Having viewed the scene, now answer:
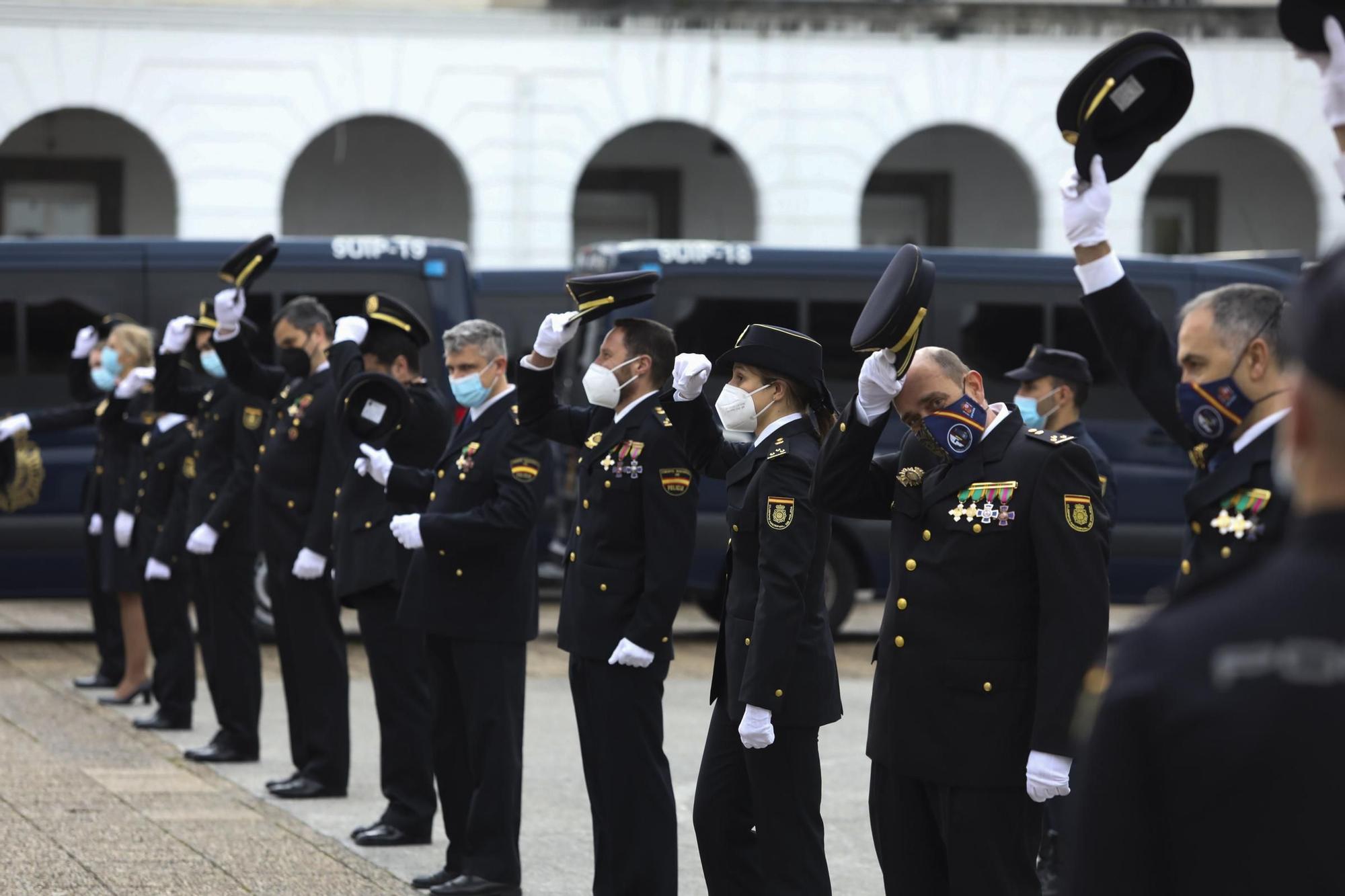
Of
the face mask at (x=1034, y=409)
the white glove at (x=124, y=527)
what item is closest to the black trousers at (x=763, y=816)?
the face mask at (x=1034, y=409)

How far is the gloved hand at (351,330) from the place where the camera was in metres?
8.38

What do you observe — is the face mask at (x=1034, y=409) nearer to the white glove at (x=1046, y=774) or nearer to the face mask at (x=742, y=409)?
the face mask at (x=742, y=409)

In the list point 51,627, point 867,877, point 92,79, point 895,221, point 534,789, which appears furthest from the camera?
point 895,221

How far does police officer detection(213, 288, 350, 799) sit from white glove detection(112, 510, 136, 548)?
2.25 m

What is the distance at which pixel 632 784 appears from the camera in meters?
5.73

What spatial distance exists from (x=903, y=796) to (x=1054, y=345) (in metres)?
9.83

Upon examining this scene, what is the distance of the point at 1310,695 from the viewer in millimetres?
1786

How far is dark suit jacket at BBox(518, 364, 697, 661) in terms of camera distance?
5715mm

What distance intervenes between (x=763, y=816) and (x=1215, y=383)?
2.00 meters

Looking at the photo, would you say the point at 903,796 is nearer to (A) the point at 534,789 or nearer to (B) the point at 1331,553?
(B) the point at 1331,553

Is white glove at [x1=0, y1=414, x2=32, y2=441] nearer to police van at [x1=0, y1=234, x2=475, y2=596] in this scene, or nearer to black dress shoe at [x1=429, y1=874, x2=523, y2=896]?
police van at [x1=0, y1=234, x2=475, y2=596]

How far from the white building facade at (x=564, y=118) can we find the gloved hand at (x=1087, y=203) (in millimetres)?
17880

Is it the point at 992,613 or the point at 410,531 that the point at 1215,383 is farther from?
the point at 410,531

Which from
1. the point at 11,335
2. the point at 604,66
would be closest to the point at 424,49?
the point at 604,66
